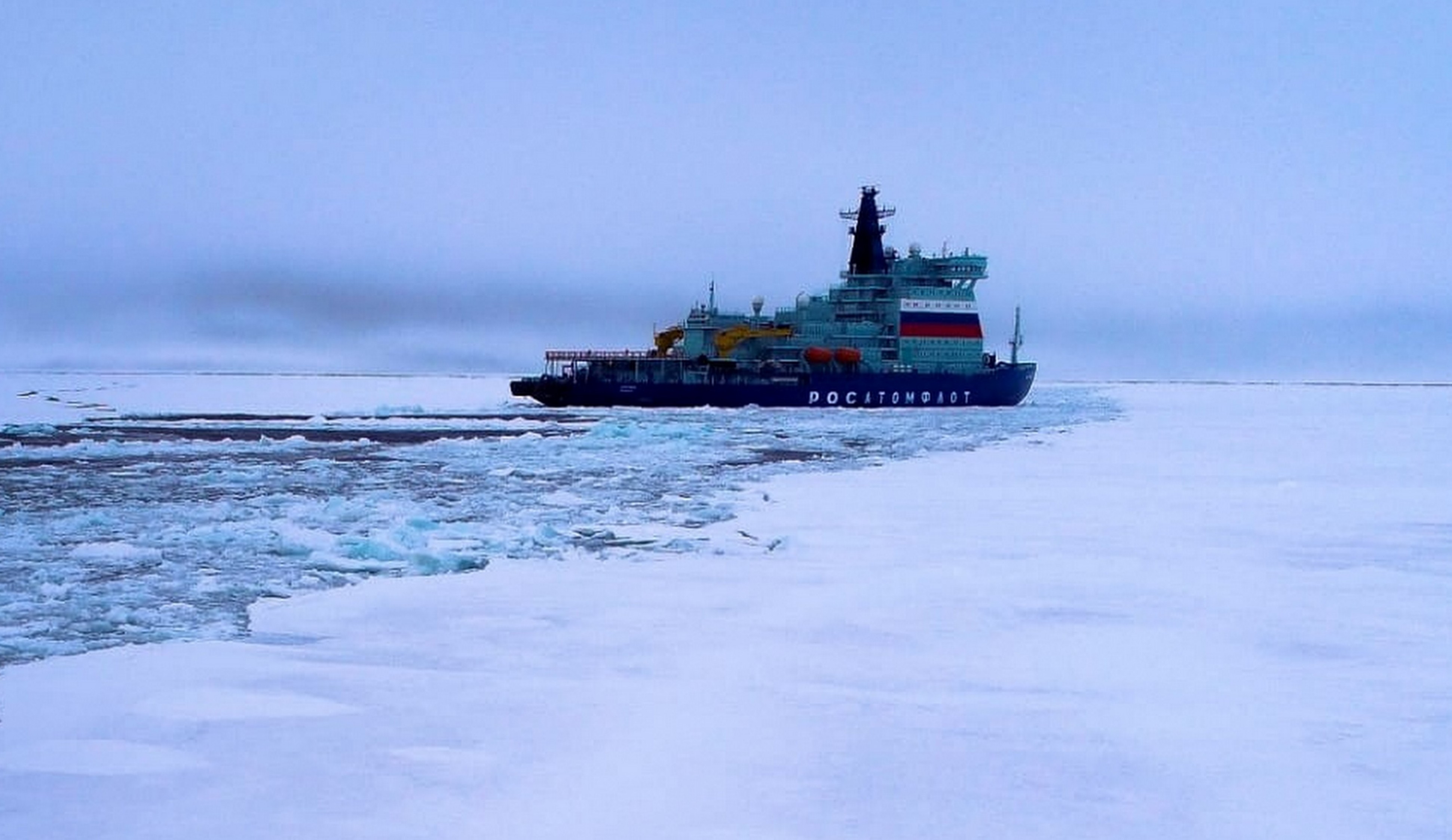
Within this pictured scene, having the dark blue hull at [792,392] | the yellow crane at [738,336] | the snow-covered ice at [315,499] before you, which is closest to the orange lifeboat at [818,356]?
the dark blue hull at [792,392]

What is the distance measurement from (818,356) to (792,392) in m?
2.27

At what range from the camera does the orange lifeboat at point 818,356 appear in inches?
1813

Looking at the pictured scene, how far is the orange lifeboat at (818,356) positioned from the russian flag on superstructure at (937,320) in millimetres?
3152

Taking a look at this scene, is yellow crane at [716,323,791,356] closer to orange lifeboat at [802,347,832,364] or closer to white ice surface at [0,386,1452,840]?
orange lifeboat at [802,347,832,364]

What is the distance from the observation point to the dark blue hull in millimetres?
44719

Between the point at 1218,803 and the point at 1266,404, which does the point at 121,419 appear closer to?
the point at 1218,803

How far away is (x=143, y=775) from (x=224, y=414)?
109ft

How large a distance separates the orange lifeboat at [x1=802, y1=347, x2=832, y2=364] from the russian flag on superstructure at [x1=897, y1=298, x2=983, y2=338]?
315cm

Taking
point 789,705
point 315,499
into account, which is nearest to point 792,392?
point 315,499

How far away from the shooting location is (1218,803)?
11.6ft

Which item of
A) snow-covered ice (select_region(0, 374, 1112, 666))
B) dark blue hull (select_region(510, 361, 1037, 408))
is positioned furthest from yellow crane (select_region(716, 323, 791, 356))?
snow-covered ice (select_region(0, 374, 1112, 666))

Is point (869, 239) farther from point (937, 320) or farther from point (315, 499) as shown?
point (315, 499)

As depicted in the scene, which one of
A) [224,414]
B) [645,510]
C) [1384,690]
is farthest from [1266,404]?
[1384,690]

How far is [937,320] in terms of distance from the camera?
Answer: 4731 cm
